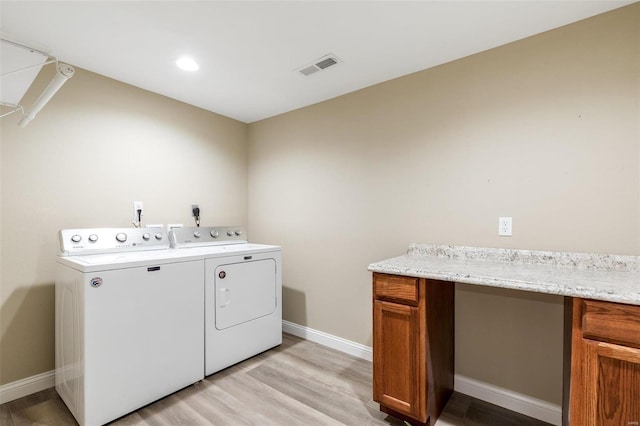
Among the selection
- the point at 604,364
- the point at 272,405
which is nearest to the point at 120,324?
the point at 272,405

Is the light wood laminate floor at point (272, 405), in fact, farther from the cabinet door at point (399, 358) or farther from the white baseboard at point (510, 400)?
the cabinet door at point (399, 358)

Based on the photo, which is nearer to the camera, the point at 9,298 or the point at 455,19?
the point at 455,19

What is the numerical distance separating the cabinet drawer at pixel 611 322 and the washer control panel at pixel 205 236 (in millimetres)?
2594

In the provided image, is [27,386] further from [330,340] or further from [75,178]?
[330,340]

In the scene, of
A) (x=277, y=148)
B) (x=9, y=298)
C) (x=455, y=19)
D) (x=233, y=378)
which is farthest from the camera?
(x=277, y=148)

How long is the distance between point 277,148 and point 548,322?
268cm

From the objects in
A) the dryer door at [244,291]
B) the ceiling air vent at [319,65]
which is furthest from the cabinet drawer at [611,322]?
the dryer door at [244,291]

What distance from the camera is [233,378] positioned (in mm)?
2113

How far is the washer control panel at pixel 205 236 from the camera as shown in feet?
8.02

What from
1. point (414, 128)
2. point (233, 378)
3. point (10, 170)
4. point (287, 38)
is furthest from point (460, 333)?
point (10, 170)

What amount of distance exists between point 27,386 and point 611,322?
3232mm

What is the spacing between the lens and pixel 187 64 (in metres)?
2.07

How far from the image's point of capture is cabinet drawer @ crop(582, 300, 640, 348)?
1025mm

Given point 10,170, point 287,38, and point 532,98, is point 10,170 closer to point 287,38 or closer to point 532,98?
point 287,38
